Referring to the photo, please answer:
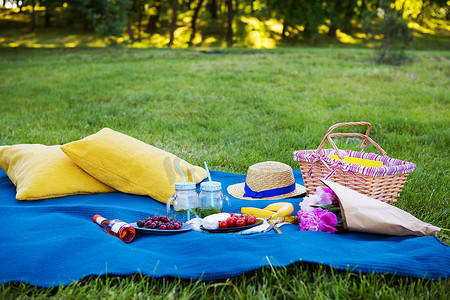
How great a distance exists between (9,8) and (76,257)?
4258 centimetres

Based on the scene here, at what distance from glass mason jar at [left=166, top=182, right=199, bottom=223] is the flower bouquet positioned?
28.5 inches

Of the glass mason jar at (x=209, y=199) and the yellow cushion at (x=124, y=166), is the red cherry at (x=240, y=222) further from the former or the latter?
the yellow cushion at (x=124, y=166)

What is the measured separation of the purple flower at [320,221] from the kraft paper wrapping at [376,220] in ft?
0.24

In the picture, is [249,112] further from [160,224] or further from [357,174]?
[160,224]

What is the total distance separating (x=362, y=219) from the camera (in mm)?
2137

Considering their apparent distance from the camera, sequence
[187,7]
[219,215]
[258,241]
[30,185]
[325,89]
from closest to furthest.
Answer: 1. [258,241]
2. [219,215]
3. [30,185]
4. [325,89]
5. [187,7]

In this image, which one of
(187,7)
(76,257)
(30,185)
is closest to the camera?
(76,257)

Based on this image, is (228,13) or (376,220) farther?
(228,13)

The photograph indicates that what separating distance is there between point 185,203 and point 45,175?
1.14 meters

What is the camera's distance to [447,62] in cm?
1101

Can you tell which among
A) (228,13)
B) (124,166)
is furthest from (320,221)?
(228,13)

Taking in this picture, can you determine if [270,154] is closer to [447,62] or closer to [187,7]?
[447,62]

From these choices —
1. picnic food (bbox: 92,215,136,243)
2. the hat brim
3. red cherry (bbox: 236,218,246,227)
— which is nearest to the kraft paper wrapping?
red cherry (bbox: 236,218,246,227)

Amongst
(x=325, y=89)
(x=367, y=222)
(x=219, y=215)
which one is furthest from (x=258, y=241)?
(x=325, y=89)
